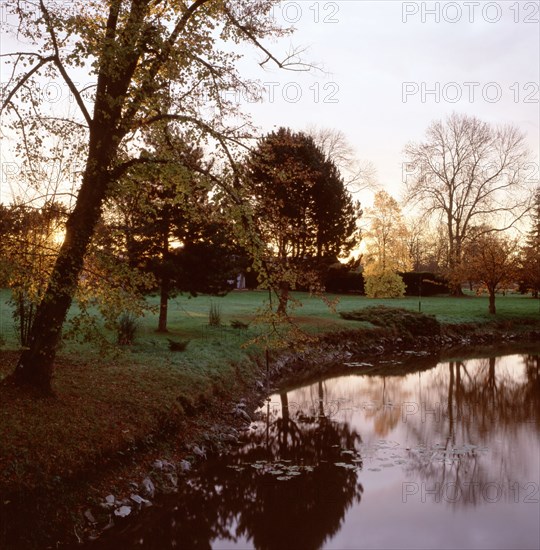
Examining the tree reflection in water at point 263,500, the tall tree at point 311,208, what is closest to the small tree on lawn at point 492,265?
the tall tree at point 311,208

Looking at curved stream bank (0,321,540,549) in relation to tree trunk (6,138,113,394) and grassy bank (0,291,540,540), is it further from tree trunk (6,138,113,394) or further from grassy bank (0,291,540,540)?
tree trunk (6,138,113,394)

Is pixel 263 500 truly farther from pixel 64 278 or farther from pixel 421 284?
pixel 421 284

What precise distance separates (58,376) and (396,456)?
271 inches

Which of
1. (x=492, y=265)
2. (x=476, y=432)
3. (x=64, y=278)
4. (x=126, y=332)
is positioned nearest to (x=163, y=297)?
(x=126, y=332)

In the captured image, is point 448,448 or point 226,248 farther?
point 226,248

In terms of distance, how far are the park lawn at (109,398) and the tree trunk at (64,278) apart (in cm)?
48

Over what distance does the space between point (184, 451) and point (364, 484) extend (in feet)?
10.8

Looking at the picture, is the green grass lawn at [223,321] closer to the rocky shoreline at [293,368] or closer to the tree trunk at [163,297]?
the tree trunk at [163,297]

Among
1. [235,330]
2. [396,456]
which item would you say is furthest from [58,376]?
[235,330]

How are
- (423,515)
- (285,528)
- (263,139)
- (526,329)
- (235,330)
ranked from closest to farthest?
1. (285,528)
2. (423,515)
3. (263,139)
4. (235,330)
5. (526,329)

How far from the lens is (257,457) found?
10.9m

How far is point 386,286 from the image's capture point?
46188 millimetres

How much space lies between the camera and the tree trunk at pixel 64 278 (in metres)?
9.59

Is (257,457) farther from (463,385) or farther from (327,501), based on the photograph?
(463,385)
